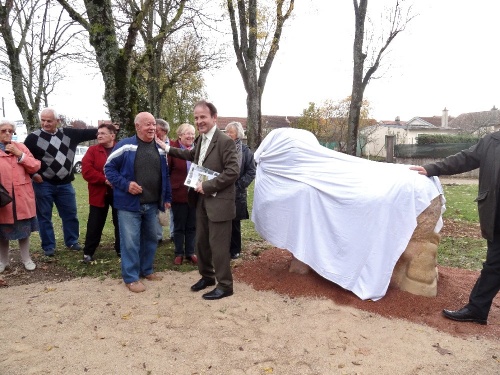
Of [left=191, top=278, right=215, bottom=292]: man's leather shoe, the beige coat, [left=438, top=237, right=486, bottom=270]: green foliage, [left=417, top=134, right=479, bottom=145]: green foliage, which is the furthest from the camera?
[left=417, top=134, right=479, bottom=145]: green foliage

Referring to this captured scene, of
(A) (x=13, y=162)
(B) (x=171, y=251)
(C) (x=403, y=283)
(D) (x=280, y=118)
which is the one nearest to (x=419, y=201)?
(C) (x=403, y=283)

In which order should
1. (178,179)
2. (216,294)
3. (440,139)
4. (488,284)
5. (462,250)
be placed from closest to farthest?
(488,284), (216,294), (178,179), (462,250), (440,139)

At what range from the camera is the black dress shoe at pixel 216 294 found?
433cm

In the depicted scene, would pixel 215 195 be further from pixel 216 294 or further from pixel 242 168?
pixel 242 168

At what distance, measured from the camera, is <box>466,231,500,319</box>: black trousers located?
12.2 feet

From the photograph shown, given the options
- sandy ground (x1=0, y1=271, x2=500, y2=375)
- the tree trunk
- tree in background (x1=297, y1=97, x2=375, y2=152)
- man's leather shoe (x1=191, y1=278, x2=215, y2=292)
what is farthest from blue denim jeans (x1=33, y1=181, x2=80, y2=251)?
tree in background (x1=297, y1=97, x2=375, y2=152)

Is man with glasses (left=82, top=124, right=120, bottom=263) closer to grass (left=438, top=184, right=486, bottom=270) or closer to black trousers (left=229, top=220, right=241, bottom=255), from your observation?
black trousers (left=229, top=220, right=241, bottom=255)

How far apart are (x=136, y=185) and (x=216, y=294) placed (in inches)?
57.0

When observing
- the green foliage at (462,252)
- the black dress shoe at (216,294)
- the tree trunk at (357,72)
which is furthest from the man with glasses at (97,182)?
the tree trunk at (357,72)

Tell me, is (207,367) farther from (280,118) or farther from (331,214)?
(280,118)

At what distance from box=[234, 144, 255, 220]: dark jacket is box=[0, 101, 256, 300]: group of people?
0.01 metres

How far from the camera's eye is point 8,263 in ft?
17.5

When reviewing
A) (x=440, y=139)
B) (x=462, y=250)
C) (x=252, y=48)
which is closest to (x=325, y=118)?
(x=440, y=139)

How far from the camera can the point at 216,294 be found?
436cm
